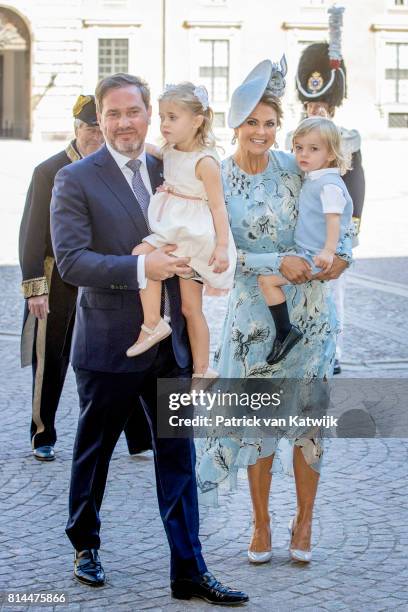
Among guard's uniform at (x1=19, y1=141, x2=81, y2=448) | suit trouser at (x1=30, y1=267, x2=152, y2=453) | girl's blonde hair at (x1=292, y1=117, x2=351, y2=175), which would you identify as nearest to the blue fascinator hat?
girl's blonde hair at (x1=292, y1=117, x2=351, y2=175)

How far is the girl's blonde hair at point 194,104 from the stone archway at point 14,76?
1543 inches

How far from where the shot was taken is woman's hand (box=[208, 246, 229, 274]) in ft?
14.9

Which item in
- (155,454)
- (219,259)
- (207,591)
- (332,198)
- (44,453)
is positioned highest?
(332,198)

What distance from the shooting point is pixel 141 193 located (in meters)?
4.63

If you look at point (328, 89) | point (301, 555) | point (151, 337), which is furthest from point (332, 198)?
point (328, 89)

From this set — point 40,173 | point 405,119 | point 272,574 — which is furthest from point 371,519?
point 405,119

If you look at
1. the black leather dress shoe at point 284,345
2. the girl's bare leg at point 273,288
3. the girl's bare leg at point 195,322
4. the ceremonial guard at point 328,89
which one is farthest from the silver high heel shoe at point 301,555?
the ceremonial guard at point 328,89

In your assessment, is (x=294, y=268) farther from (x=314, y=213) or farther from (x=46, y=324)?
(x=46, y=324)

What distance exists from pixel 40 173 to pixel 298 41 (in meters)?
39.1

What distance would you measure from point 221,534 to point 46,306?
1697 millimetres

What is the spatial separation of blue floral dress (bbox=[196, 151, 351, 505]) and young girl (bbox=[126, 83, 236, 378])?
364 millimetres

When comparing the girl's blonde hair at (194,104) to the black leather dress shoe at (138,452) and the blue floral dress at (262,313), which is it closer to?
the blue floral dress at (262,313)

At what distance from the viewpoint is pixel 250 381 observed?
5133mm

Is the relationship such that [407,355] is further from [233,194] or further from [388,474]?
[233,194]
